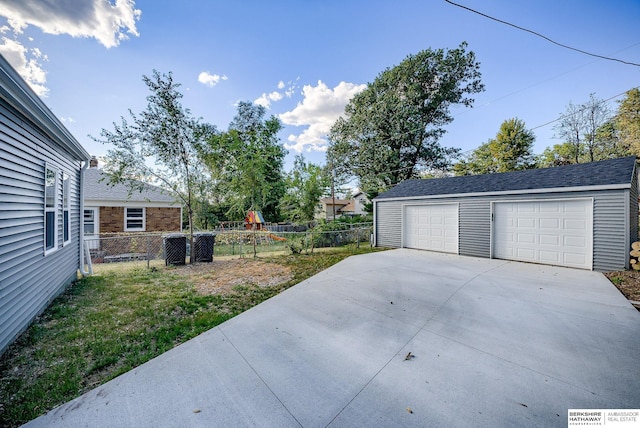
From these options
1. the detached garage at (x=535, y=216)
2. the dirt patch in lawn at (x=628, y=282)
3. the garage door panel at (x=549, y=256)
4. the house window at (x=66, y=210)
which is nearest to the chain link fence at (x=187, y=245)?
the house window at (x=66, y=210)

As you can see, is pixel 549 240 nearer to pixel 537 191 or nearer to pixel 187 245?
pixel 537 191

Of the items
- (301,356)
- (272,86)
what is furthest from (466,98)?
(301,356)

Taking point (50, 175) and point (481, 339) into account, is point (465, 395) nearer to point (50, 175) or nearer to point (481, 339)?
point (481, 339)

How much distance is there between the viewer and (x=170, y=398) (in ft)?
7.29

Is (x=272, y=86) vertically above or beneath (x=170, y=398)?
above

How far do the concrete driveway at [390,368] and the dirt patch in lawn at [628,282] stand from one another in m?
0.75

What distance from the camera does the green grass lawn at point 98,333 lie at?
239 centimetres

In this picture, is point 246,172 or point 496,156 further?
point 496,156

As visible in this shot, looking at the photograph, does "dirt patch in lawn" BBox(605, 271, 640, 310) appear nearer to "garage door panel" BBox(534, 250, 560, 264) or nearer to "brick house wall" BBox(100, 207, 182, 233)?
"garage door panel" BBox(534, 250, 560, 264)

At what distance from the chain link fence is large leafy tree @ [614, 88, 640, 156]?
21353 mm

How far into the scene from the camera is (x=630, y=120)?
18.6m

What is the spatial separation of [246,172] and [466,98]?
800 inches

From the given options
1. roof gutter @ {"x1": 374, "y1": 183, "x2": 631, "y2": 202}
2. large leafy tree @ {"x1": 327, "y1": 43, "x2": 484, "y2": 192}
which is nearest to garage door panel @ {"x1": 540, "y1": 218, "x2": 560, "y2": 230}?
roof gutter @ {"x1": 374, "y1": 183, "x2": 631, "y2": 202}

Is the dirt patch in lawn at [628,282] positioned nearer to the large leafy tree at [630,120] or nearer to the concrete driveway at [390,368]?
the concrete driveway at [390,368]
